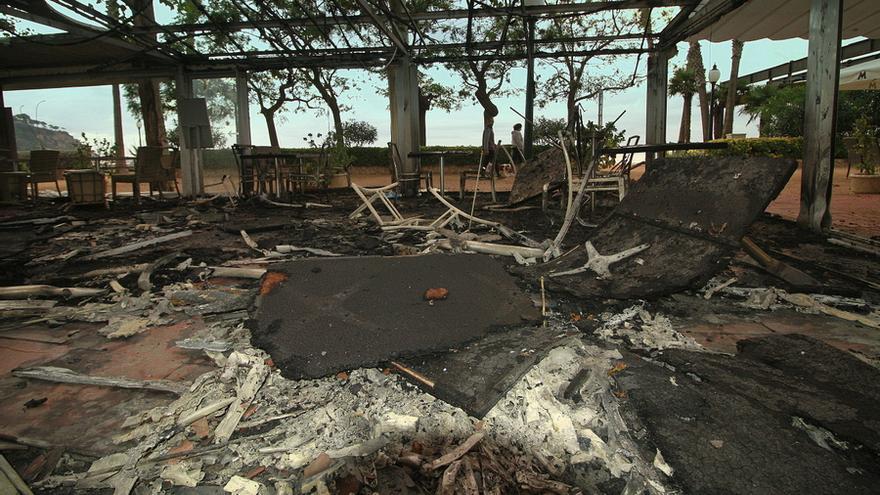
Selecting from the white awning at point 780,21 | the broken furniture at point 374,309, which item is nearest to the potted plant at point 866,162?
the white awning at point 780,21

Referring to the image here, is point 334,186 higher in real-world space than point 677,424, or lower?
higher

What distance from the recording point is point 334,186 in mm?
14094

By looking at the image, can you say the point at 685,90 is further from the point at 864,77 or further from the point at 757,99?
the point at 864,77

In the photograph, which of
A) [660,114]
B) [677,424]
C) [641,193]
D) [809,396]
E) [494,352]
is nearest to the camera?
[677,424]

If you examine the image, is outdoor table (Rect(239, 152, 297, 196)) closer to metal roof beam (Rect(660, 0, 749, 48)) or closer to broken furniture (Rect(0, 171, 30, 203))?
broken furniture (Rect(0, 171, 30, 203))

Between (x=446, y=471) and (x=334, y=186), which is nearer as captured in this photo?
(x=446, y=471)

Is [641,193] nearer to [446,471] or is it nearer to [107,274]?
[446,471]

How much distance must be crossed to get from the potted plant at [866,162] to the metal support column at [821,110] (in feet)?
18.4

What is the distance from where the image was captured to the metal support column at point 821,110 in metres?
4.91

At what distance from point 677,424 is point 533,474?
62 centimetres

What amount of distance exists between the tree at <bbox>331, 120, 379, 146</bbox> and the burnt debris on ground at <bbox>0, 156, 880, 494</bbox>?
19.7m

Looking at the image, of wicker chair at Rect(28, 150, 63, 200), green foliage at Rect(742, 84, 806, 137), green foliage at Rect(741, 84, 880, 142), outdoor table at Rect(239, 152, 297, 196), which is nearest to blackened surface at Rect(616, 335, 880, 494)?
outdoor table at Rect(239, 152, 297, 196)

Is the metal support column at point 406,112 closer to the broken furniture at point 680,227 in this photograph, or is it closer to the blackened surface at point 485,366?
the broken furniture at point 680,227

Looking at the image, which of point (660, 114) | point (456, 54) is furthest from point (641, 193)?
point (456, 54)
